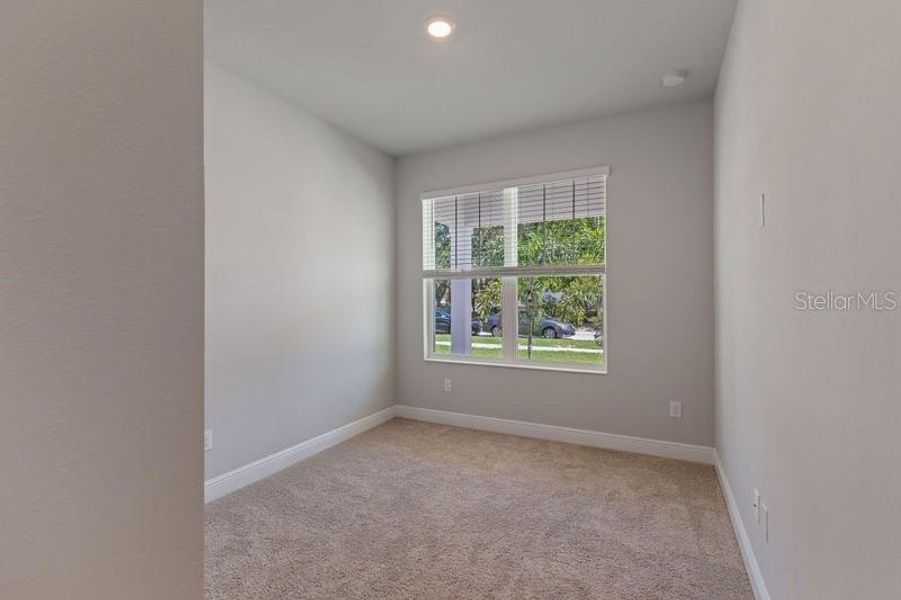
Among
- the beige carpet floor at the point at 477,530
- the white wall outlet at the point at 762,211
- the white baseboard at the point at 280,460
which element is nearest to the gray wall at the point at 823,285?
the white wall outlet at the point at 762,211

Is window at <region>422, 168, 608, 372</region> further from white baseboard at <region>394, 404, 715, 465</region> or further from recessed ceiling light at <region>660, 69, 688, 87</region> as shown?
Result: recessed ceiling light at <region>660, 69, 688, 87</region>

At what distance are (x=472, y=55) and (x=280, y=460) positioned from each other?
296 cm

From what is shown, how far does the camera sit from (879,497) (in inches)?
34.5

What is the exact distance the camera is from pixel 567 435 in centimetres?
376

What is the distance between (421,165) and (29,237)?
396cm

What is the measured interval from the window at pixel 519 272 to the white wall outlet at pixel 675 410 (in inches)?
23.2

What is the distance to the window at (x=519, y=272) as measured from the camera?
3.79m

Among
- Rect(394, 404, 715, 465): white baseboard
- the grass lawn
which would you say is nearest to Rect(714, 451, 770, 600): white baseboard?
Rect(394, 404, 715, 465): white baseboard

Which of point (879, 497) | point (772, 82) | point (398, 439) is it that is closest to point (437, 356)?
point (398, 439)

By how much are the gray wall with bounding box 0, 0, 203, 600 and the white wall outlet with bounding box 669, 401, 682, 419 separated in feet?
10.8

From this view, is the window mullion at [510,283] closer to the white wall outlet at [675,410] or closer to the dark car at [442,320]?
the dark car at [442,320]

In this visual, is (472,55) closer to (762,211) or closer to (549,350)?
(762,211)

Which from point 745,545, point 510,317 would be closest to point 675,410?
point 745,545

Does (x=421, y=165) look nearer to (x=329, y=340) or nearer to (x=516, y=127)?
(x=516, y=127)
